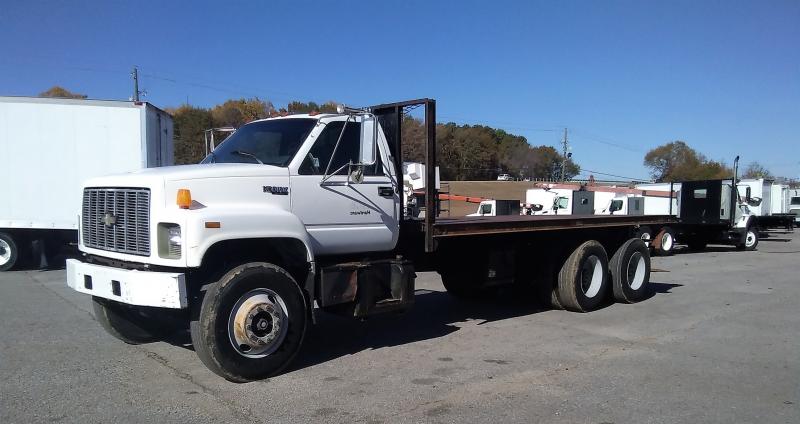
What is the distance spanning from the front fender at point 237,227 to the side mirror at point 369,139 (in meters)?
1.10

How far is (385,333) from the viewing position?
302 inches

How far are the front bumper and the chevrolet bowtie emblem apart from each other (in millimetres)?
412

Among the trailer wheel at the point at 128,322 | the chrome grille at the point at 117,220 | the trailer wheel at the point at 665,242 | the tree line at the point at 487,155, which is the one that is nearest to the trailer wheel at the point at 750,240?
the trailer wheel at the point at 665,242

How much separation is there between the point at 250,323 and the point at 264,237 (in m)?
0.80

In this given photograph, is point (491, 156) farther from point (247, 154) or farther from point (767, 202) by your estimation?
point (247, 154)

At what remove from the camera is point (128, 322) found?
660cm

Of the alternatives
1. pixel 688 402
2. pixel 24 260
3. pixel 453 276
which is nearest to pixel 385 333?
pixel 453 276

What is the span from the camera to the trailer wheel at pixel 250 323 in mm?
5207

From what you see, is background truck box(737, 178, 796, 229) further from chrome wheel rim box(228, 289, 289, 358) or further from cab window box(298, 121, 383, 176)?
chrome wheel rim box(228, 289, 289, 358)

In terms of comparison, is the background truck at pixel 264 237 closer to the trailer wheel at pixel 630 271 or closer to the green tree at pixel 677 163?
the trailer wheel at pixel 630 271

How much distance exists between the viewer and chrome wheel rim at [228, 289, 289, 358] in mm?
5340

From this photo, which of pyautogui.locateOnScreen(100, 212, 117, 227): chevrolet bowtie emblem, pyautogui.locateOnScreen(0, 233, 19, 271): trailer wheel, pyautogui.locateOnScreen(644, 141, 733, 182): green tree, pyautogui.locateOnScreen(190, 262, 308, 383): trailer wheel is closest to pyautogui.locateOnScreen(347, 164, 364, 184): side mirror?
pyautogui.locateOnScreen(190, 262, 308, 383): trailer wheel

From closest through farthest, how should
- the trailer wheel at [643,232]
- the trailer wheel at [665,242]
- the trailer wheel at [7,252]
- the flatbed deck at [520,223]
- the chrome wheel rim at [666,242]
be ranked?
the flatbed deck at [520,223], the trailer wheel at [643,232], the trailer wheel at [7,252], the trailer wheel at [665,242], the chrome wheel rim at [666,242]

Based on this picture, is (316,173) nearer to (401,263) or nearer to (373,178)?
(373,178)
